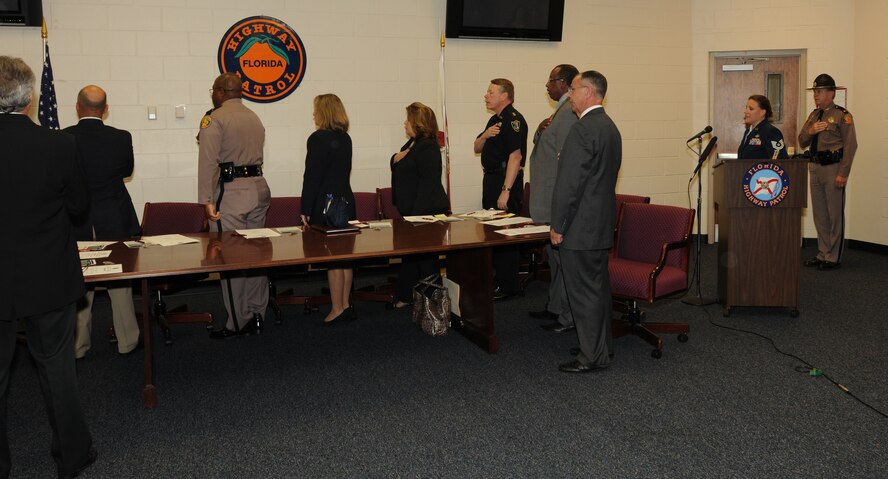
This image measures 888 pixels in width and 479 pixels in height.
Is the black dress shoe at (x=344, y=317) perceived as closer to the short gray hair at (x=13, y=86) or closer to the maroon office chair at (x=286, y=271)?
the maroon office chair at (x=286, y=271)

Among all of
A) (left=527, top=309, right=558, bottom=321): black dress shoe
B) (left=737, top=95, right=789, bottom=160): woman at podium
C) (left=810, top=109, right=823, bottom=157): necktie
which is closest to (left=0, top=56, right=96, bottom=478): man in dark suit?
(left=527, top=309, right=558, bottom=321): black dress shoe

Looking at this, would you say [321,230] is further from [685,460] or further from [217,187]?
[685,460]

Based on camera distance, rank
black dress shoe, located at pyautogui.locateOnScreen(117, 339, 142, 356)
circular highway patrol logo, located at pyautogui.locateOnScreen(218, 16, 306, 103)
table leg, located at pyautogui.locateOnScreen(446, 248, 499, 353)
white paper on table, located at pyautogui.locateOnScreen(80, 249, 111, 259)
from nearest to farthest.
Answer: white paper on table, located at pyautogui.locateOnScreen(80, 249, 111, 259), table leg, located at pyautogui.locateOnScreen(446, 248, 499, 353), black dress shoe, located at pyautogui.locateOnScreen(117, 339, 142, 356), circular highway patrol logo, located at pyautogui.locateOnScreen(218, 16, 306, 103)

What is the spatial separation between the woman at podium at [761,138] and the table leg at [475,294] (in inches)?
95.3

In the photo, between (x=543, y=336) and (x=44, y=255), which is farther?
(x=543, y=336)

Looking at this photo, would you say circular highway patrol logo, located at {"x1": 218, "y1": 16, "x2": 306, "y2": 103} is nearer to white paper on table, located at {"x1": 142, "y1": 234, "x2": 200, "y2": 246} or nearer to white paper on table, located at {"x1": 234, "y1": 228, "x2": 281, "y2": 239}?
white paper on table, located at {"x1": 234, "y1": 228, "x2": 281, "y2": 239}

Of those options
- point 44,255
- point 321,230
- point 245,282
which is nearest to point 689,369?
point 321,230

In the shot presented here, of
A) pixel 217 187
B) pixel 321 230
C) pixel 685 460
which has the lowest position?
pixel 685 460

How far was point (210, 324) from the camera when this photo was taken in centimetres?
506

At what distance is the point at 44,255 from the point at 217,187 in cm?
209

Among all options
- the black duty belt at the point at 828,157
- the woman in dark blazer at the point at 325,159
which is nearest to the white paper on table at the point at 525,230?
the woman in dark blazer at the point at 325,159

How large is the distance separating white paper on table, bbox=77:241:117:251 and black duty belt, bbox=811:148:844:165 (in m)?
6.20

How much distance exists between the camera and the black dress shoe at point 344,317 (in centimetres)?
506

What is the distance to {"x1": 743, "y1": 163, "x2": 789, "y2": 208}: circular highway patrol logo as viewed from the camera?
194 inches
